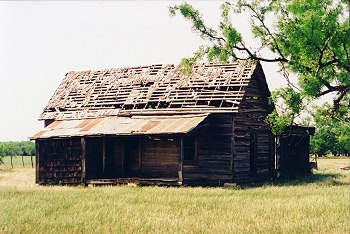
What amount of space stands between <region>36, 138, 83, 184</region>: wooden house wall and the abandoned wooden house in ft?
0.16

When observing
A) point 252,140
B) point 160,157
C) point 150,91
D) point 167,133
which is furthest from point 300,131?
point 167,133

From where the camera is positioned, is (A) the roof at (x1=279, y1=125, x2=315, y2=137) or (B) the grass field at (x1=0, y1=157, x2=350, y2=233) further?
(A) the roof at (x1=279, y1=125, x2=315, y2=137)

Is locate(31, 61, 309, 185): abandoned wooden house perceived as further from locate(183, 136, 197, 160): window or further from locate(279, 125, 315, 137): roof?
locate(279, 125, 315, 137): roof

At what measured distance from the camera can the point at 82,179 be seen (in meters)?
23.6

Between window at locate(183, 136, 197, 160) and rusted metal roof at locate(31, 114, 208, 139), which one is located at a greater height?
rusted metal roof at locate(31, 114, 208, 139)

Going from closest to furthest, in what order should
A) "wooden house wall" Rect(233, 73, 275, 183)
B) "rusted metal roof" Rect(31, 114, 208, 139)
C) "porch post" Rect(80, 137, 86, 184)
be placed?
1. "rusted metal roof" Rect(31, 114, 208, 139)
2. "wooden house wall" Rect(233, 73, 275, 183)
3. "porch post" Rect(80, 137, 86, 184)

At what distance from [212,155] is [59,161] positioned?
7.87 metres

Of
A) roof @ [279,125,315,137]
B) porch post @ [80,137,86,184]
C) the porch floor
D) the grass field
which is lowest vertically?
the grass field

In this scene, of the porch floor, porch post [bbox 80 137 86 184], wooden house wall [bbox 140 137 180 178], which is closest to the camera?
the porch floor

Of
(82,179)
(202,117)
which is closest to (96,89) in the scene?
(82,179)

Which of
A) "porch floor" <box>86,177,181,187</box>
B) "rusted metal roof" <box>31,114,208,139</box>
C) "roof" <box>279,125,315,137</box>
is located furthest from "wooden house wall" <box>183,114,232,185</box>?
"roof" <box>279,125,315,137</box>

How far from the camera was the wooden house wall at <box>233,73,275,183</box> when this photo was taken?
23062mm

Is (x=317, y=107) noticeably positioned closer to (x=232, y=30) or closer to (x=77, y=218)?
(x=232, y=30)

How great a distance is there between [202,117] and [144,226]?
11.2 m
